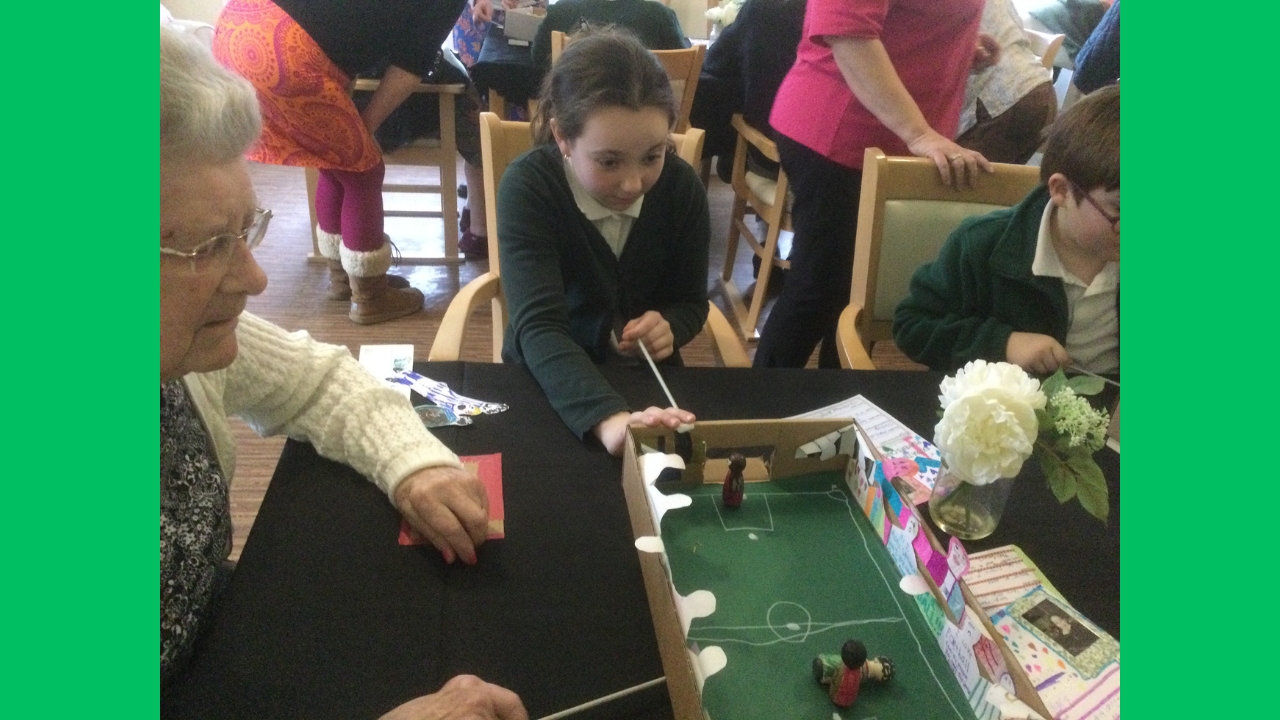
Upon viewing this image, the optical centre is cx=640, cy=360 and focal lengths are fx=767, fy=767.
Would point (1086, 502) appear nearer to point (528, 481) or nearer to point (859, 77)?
point (528, 481)

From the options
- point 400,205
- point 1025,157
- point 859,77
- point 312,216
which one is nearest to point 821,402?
point 859,77

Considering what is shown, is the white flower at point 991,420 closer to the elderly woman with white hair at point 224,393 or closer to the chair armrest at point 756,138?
the elderly woman with white hair at point 224,393

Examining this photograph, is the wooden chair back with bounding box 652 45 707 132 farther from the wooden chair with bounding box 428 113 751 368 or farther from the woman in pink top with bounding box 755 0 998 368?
the wooden chair with bounding box 428 113 751 368

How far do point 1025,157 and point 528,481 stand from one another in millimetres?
2169

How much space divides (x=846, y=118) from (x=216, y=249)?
148 centimetres

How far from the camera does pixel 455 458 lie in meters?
0.90

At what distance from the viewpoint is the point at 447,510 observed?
2.62ft

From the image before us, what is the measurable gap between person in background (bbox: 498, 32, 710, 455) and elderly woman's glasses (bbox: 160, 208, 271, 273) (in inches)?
18.4

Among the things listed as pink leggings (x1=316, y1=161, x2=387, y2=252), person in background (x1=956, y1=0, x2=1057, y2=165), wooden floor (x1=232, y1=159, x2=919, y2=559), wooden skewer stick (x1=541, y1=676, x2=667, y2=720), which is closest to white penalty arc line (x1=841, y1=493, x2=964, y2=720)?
wooden skewer stick (x1=541, y1=676, x2=667, y2=720)

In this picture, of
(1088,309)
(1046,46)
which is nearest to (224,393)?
(1088,309)

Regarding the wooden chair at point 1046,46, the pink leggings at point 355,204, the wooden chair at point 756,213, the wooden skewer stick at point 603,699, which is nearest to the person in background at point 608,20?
the wooden chair at point 756,213

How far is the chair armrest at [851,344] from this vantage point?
4.63ft

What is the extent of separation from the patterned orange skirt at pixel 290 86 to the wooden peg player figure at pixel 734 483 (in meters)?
1.81

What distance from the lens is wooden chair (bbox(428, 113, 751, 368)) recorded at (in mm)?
1393
